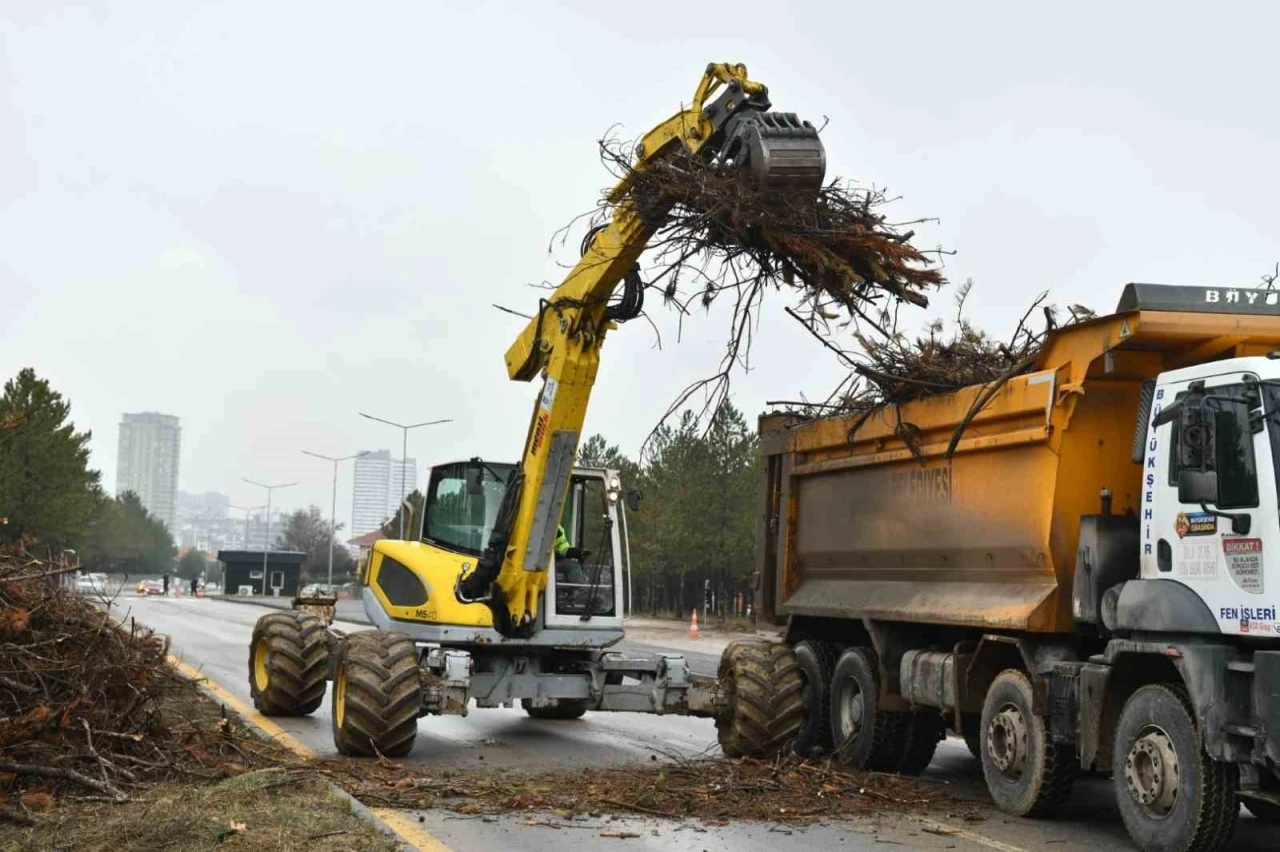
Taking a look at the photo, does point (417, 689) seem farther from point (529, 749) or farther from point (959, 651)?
point (959, 651)

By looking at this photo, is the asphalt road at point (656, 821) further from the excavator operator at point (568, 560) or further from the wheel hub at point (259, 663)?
the excavator operator at point (568, 560)

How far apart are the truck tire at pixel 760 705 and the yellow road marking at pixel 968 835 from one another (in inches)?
91.7

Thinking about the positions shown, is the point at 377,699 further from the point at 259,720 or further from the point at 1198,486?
the point at 1198,486

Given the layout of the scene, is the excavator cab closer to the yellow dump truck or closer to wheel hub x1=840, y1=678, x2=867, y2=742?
the yellow dump truck

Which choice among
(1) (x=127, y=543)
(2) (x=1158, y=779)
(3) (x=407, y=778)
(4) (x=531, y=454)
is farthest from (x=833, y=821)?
(1) (x=127, y=543)

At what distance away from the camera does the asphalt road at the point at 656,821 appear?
342 inches

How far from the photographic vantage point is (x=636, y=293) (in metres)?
12.1

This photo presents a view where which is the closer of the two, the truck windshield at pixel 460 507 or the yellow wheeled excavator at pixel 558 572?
the yellow wheeled excavator at pixel 558 572

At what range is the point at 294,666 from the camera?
15148 millimetres

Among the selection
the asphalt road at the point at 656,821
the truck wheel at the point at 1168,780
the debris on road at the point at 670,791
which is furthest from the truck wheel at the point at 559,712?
the truck wheel at the point at 1168,780

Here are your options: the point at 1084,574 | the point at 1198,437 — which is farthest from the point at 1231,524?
the point at 1084,574

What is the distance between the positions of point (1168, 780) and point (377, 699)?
6.32 meters

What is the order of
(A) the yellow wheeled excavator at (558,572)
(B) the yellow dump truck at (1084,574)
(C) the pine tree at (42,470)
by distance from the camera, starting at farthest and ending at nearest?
(C) the pine tree at (42,470), (A) the yellow wheeled excavator at (558,572), (B) the yellow dump truck at (1084,574)

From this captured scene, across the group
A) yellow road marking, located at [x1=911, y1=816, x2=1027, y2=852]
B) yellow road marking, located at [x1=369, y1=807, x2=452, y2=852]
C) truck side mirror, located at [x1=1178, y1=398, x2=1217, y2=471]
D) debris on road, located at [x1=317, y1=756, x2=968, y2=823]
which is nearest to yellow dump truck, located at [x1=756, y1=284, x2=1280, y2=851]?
truck side mirror, located at [x1=1178, y1=398, x2=1217, y2=471]
